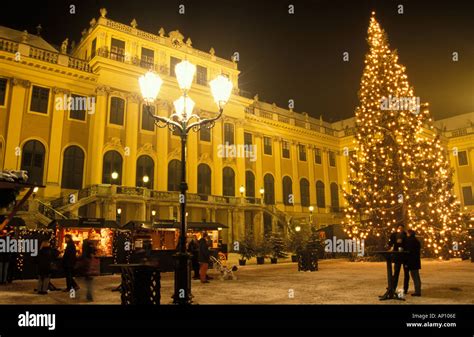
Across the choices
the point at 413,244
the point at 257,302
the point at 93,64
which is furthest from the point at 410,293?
the point at 93,64

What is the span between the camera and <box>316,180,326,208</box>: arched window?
45344 millimetres

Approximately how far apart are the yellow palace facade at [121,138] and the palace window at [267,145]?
1.00ft

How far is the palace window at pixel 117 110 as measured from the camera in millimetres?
29931

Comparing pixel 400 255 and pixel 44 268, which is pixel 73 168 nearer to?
pixel 44 268

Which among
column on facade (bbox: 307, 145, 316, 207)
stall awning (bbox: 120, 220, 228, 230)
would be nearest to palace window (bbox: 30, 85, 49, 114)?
stall awning (bbox: 120, 220, 228, 230)

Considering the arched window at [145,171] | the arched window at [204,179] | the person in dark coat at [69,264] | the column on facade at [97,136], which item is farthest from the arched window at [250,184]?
the person in dark coat at [69,264]

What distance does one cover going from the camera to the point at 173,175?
107 ft

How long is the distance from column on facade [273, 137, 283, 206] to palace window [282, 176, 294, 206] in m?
0.92

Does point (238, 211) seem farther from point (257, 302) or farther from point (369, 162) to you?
point (257, 302)

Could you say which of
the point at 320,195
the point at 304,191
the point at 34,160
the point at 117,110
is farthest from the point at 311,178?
the point at 34,160

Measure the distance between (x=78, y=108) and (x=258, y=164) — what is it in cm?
1841

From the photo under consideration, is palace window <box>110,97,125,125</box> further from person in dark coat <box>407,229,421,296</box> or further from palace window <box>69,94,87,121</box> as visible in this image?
person in dark coat <box>407,229,421,296</box>

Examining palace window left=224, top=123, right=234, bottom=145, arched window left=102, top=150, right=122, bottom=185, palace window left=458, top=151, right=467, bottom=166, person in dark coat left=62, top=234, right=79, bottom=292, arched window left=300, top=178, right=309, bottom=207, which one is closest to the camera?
person in dark coat left=62, top=234, right=79, bottom=292

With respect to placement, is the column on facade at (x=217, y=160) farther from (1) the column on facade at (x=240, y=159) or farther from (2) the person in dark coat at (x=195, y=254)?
(2) the person in dark coat at (x=195, y=254)
